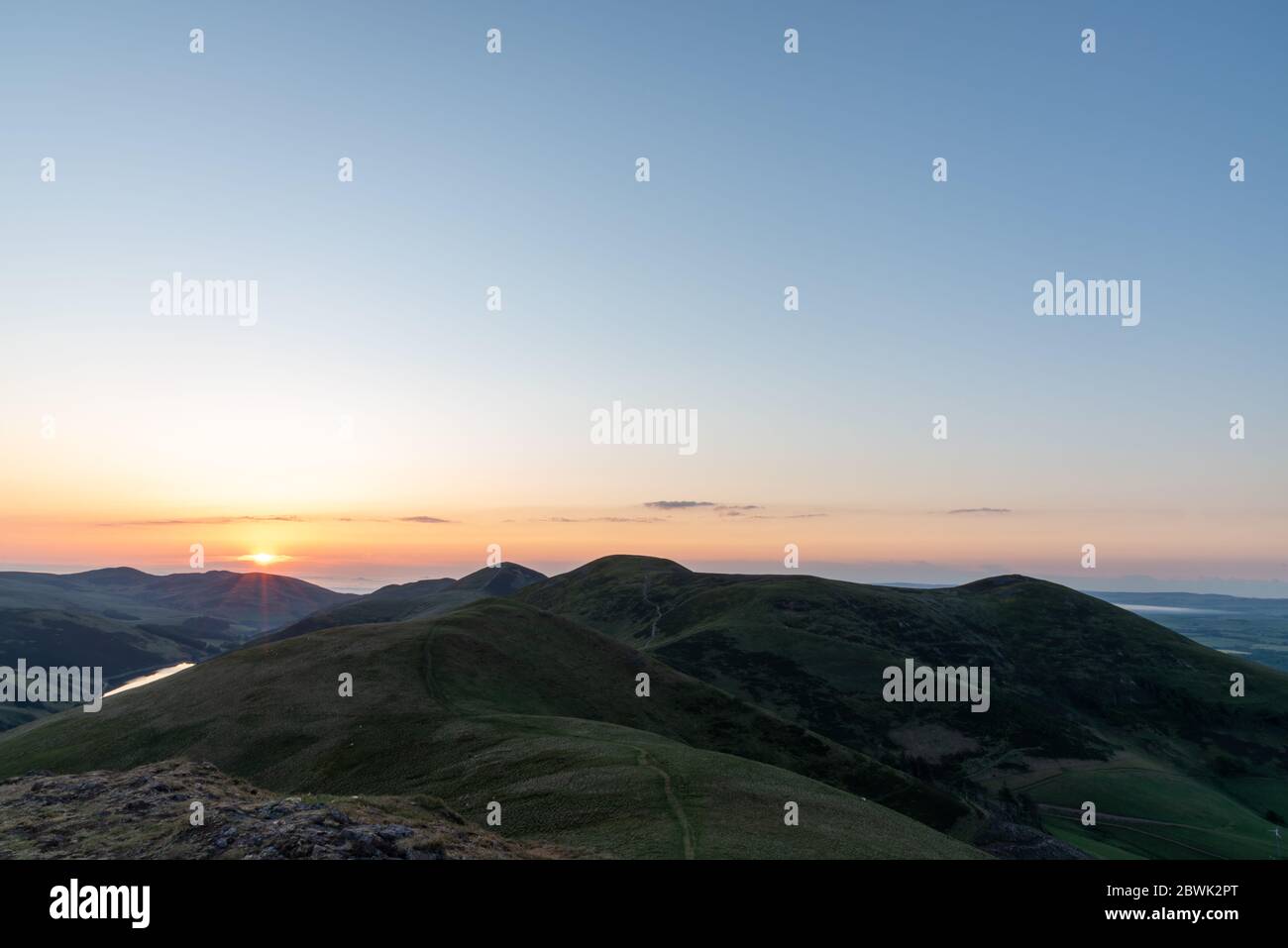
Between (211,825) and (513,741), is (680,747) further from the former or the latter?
(211,825)

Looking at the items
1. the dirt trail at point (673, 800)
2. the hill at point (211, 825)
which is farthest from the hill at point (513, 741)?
the hill at point (211, 825)

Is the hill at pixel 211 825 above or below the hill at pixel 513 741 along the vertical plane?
above

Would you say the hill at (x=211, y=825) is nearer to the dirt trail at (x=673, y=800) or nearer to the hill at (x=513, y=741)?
the dirt trail at (x=673, y=800)


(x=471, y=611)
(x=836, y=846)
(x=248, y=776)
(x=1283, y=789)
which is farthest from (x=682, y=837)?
(x=1283, y=789)

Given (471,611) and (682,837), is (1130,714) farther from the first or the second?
(682,837)

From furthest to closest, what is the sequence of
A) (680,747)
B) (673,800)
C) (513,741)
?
(680,747), (513,741), (673,800)

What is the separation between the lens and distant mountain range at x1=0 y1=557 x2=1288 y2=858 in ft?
152

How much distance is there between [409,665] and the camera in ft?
310

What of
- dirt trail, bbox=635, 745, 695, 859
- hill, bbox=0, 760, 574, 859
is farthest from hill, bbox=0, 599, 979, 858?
hill, bbox=0, 760, 574, 859

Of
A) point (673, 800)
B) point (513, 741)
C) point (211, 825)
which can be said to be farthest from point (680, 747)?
point (211, 825)

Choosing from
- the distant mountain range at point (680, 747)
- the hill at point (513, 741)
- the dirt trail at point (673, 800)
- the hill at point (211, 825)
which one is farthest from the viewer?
the distant mountain range at point (680, 747)

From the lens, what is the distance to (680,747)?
62750 mm

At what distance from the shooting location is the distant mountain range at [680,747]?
46.2 m

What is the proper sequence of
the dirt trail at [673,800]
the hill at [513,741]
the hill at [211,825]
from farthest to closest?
the hill at [513,741] < the dirt trail at [673,800] < the hill at [211,825]
